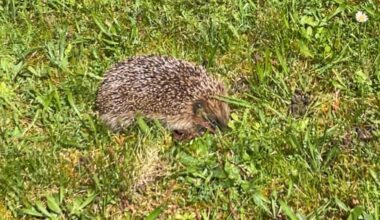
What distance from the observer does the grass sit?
5.13 metres

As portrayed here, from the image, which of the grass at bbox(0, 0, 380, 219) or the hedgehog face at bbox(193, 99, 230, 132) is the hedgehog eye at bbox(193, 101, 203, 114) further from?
the grass at bbox(0, 0, 380, 219)

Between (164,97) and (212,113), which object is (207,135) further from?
(164,97)

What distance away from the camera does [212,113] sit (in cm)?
568

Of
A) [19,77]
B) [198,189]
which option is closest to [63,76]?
[19,77]

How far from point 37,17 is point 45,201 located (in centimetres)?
A: 202

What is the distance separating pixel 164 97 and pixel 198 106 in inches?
10.0

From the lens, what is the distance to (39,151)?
5.44m

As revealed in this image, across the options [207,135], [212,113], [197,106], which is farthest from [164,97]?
[207,135]

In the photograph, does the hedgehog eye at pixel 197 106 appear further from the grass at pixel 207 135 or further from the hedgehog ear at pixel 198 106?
the grass at pixel 207 135

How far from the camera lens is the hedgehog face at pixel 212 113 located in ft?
18.4

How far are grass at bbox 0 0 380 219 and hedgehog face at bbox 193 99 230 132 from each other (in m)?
0.08

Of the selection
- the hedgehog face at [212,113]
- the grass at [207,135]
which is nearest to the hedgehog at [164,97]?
the hedgehog face at [212,113]

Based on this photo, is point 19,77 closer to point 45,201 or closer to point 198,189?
point 45,201

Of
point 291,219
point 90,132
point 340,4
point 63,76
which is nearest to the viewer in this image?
point 291,219
